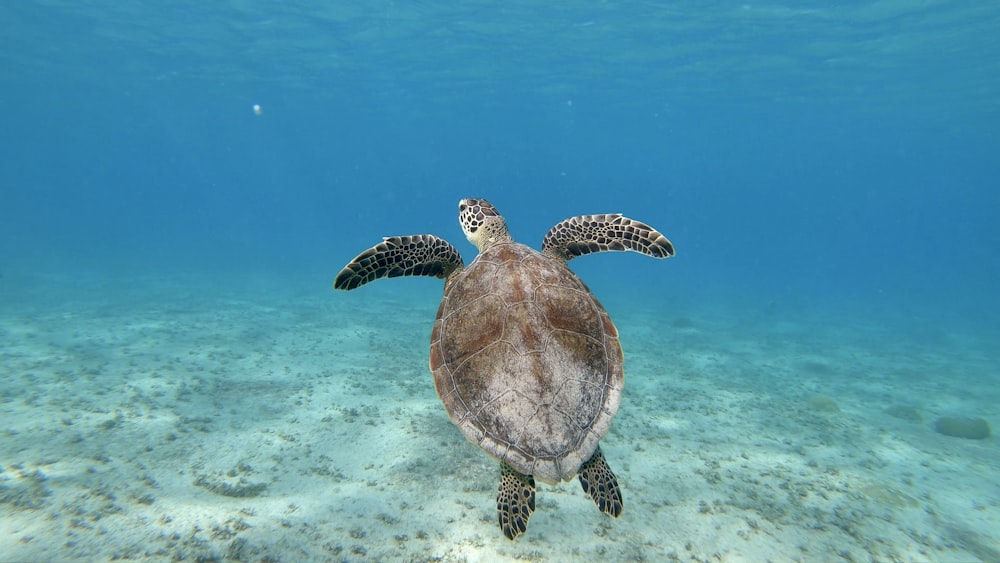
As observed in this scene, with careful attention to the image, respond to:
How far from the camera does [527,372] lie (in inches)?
148

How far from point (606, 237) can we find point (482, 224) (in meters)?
1.58

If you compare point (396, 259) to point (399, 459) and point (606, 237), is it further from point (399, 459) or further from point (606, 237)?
point (399, 459)

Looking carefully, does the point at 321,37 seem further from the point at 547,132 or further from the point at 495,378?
the point at 547,132

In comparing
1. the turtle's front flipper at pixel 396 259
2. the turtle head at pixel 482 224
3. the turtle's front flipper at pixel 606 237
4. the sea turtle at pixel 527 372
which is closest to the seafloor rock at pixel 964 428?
the turtle's front flipper at pixel 606 237

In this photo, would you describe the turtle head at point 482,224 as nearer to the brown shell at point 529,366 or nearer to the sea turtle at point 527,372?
the sea turtle at point 527,372

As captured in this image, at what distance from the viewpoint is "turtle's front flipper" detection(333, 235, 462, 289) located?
492 cm

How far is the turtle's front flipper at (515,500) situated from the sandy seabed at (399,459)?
0.76 m

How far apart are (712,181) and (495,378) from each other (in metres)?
133

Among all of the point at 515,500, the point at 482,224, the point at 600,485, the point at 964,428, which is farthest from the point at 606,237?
the point at 964,428

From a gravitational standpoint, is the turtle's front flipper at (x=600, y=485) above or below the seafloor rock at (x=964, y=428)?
above

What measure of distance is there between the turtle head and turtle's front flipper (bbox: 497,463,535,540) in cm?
279

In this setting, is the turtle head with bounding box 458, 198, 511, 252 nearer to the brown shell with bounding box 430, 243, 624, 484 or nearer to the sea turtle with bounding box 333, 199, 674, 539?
the sea turtle with bounding box 333, 199, 674, 539

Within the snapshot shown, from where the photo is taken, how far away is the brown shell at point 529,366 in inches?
145

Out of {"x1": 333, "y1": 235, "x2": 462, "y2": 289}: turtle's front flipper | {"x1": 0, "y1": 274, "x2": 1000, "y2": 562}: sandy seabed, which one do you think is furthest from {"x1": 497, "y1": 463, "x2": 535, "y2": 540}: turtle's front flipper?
{"x1": 333, "y1": 235, "x2": 462, "y2": 289}: turtle's front flipper
